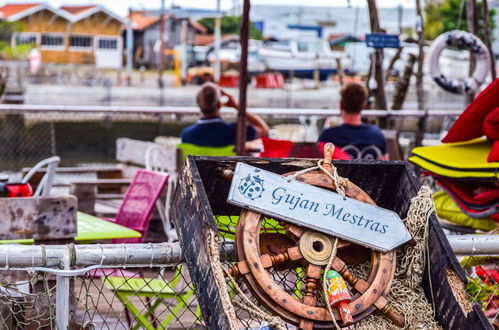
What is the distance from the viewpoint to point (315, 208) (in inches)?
108

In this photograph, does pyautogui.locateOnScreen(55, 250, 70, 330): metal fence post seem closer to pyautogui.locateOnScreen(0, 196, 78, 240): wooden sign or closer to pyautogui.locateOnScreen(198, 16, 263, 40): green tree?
pyautogui.locateOnScreen(0, 196, 78, 240): wooden sign

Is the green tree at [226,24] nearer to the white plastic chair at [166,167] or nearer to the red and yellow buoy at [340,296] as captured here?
the white plastic chair at [166,167]

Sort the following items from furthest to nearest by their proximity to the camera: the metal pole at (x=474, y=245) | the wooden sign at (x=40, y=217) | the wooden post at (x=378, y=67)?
the wooden post at (x=378, y=67) < the wooden sign at (x=40, y=217) < the metal pole at (x=474, y=245)

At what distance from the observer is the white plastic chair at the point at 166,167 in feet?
20.1

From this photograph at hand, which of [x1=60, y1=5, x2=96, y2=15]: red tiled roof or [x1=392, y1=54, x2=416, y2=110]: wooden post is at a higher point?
[x1=60, y1=5, x2=96, y2=15]: red tiled roof

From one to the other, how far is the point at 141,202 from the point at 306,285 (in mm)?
3019

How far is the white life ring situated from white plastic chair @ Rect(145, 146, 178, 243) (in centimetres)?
218

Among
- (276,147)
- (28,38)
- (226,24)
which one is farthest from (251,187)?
(226,24)

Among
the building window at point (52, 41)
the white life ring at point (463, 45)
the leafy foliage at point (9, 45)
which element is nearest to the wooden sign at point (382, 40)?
the white life ring at point (463, 45)

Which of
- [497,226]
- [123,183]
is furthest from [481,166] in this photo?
[123,183]

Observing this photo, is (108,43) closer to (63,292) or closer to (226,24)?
(226,24)

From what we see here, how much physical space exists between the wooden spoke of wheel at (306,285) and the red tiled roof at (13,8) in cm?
6051

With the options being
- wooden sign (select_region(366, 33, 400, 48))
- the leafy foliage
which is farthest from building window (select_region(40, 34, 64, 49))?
wooden sign (select_region(366, 33, 400, 48))

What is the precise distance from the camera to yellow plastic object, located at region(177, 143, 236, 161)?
21.1 feet
